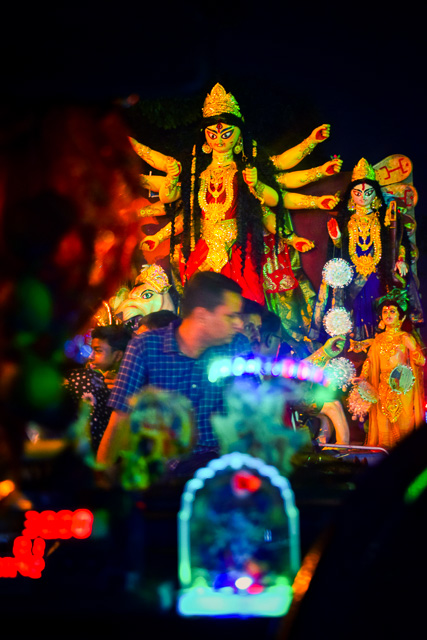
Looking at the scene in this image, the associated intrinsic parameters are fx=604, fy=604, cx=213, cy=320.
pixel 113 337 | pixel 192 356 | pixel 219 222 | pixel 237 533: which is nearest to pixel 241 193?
pixel 219 222

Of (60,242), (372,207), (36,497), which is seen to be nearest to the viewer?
(60,242)

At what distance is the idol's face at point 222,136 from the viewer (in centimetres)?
524

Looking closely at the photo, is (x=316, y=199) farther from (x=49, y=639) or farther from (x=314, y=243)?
(x=49, y=639)

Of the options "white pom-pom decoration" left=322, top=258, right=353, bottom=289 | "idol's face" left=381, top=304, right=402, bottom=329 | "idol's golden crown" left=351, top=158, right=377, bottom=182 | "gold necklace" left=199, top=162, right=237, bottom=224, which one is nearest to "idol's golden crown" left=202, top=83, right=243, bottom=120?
"gold necklace" left=199, top=162, right=237, bottom=224

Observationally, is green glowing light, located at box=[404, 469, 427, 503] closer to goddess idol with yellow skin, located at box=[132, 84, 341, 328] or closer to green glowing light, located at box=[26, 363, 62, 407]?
green glowing light, located at box=[26, 363, 62, 407]

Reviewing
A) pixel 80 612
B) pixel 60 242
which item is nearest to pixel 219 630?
pixel 80 612

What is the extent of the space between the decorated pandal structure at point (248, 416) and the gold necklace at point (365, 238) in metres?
0.01

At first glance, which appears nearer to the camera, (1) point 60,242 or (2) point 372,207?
(1) point 60,242

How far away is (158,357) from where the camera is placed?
7.73 ft

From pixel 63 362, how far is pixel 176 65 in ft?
2.04

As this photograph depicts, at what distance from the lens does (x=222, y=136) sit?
526cm

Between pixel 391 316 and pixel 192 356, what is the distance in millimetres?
3629

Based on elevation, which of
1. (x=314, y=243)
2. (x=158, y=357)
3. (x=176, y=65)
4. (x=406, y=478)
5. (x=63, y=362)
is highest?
(x=314, y=243)

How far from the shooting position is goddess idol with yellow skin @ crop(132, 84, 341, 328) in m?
5.34
